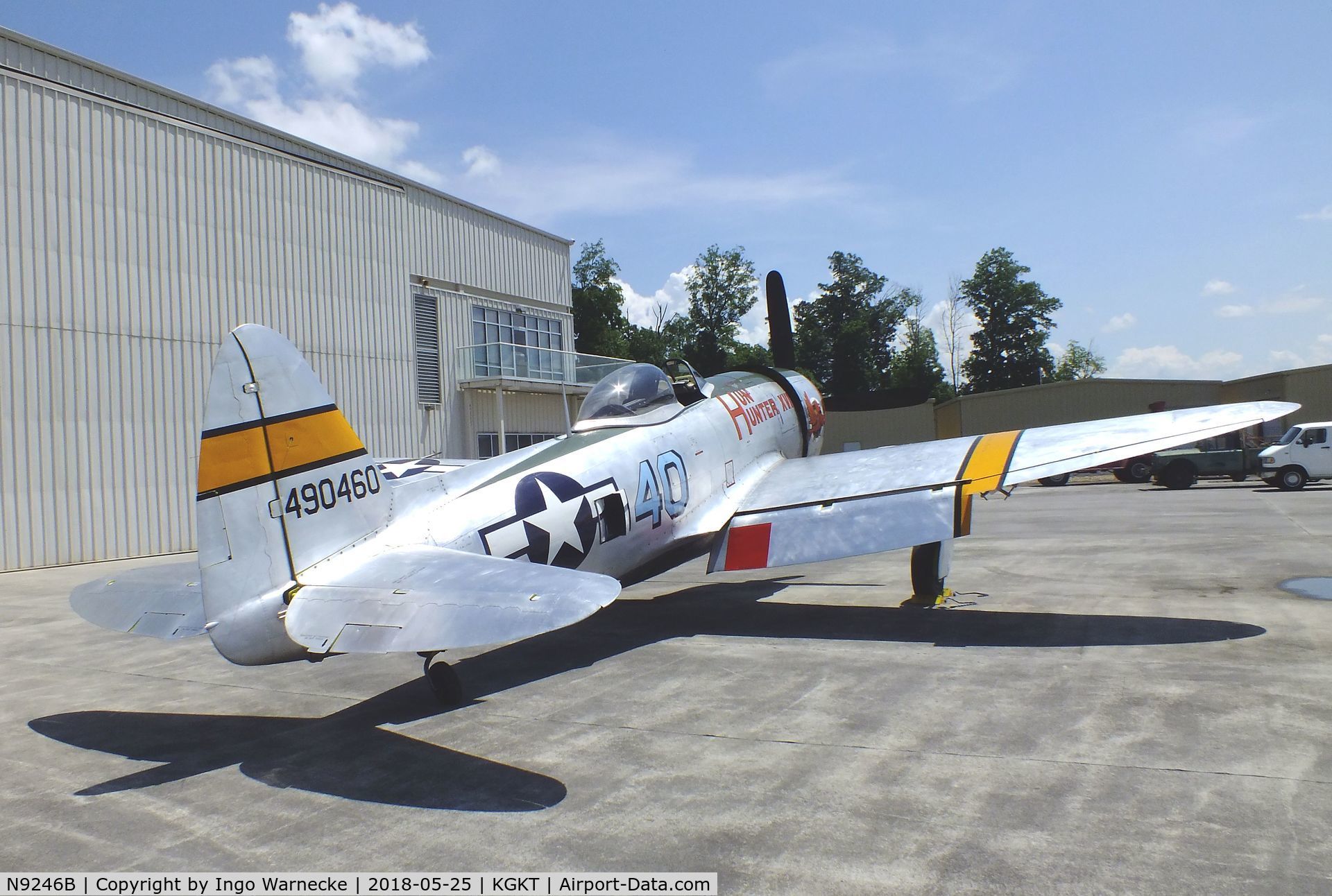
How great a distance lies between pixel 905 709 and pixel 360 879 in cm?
339

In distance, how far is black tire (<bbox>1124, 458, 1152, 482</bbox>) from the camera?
32000 millimetres

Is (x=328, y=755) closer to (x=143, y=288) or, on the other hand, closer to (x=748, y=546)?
(x=748, y=546)

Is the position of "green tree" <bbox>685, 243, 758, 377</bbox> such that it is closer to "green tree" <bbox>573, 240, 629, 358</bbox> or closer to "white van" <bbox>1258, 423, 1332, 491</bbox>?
"green tree" <bbox>573, 240, 629, 358</bbox>

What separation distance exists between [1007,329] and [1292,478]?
5119 cm

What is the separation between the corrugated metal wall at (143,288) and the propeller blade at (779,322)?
516 inches

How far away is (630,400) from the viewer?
8.45m

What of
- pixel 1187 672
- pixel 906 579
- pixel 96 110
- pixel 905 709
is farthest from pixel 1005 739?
pixel 96 110

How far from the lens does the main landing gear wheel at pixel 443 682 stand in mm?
5766

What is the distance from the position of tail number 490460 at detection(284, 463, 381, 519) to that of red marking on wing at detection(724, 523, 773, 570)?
364 cm

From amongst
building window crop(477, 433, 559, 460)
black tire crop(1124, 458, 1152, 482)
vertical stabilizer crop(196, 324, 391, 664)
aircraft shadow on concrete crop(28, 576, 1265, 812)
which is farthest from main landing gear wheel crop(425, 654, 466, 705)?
black tire crop(1124, 458, 1152, 482)

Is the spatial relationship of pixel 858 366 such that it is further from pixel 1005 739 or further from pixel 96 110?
pixel 1005 739

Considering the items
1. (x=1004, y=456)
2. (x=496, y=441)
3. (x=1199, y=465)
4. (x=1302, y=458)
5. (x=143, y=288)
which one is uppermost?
(x=143, y=288)

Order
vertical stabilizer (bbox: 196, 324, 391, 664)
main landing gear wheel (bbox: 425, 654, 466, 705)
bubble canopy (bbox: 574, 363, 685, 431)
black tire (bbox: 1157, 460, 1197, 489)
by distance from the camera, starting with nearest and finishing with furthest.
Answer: vertical stabilizer (bbox: 196, 324, 391, 664), main landing gear wheel (bbox: 425, 654, 466, 705), bubble canopy (bbox: 574, 363, 685, 431), black tire (bbox: 1157, 460, 1197, 489)

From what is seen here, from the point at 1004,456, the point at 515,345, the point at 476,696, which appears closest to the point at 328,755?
the point at 476,696
